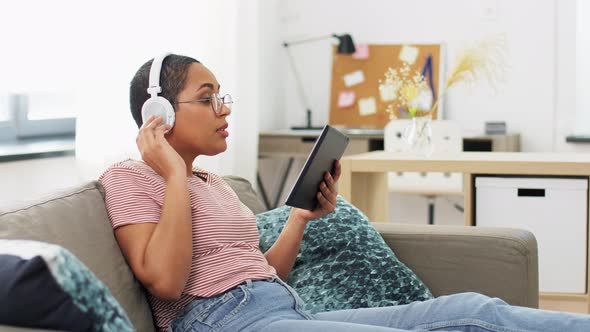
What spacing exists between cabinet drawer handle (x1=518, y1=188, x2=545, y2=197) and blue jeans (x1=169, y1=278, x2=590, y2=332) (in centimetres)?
133

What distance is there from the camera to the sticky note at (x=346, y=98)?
4977mm

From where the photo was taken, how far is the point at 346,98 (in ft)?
16.4

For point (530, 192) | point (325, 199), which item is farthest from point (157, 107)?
point (530, 192)

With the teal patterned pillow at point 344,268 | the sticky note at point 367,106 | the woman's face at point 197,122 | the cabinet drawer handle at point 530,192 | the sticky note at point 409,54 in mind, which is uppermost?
the sticky note at point 409,54

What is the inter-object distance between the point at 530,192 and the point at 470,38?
6.98 ft

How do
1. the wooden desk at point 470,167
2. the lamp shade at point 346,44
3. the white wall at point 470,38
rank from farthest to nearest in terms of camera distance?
the lamp shade at point 346,44
the white wall at point 470,38
the wooden desk at point 470,167

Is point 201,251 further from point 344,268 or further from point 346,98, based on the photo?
point 346,98

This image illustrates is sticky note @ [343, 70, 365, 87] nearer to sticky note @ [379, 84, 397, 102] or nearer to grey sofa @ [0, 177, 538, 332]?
sticky note @ [379, 84, 397, 102]

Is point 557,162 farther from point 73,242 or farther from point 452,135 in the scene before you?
point 73,242

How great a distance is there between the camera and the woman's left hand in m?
1.76

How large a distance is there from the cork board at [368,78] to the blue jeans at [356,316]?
11.0 ft

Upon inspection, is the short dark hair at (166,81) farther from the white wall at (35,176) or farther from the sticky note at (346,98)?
the sticky note at (346,98)

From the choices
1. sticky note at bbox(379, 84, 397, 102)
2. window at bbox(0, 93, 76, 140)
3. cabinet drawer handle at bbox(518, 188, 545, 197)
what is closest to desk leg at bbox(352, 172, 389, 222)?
cabinet drawer handle at bbox(518, 188, 545, 197)

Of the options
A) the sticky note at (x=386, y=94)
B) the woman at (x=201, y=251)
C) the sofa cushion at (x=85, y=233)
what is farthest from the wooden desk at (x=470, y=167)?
the sticky note at (x=386, y=94)
